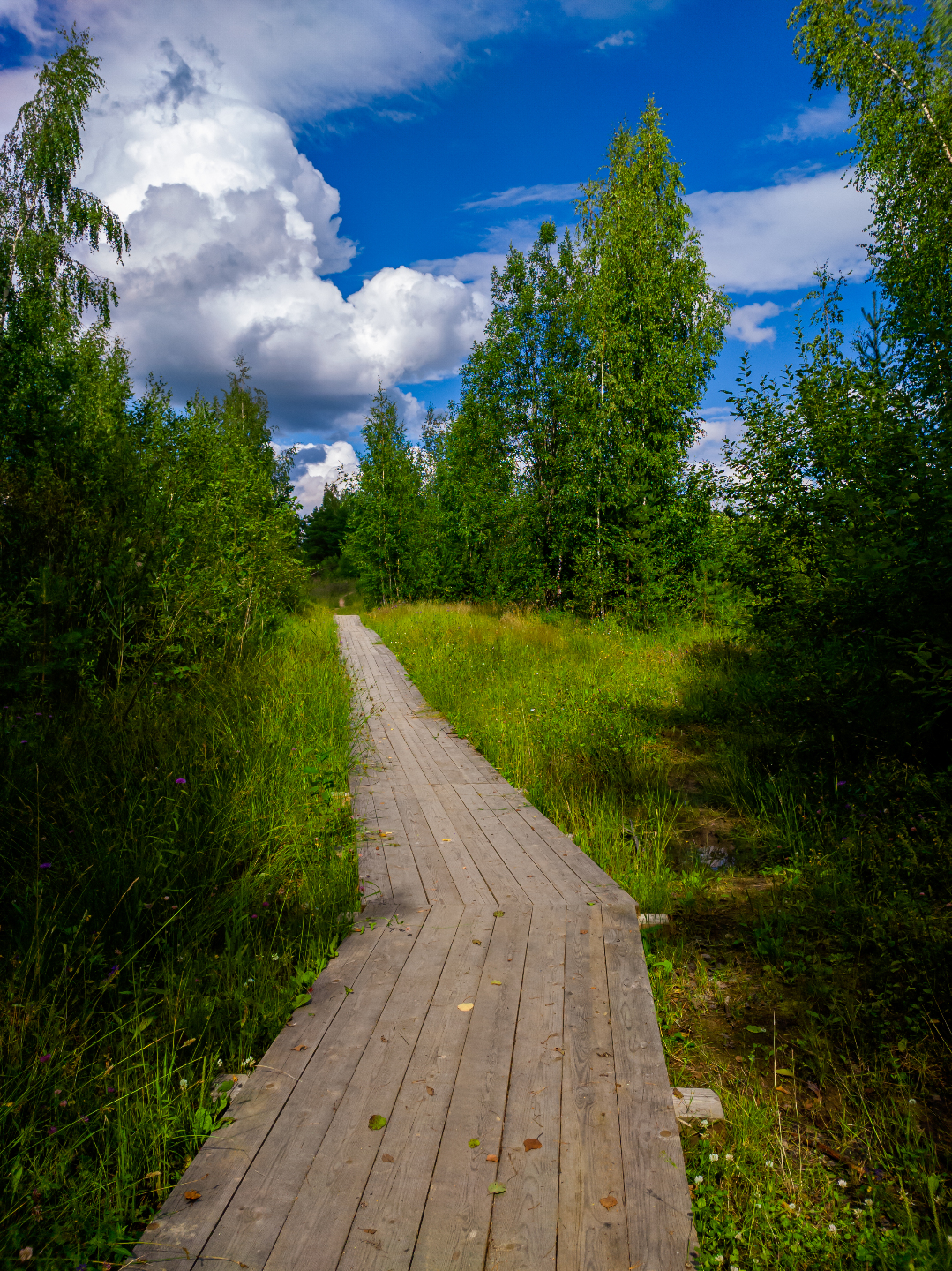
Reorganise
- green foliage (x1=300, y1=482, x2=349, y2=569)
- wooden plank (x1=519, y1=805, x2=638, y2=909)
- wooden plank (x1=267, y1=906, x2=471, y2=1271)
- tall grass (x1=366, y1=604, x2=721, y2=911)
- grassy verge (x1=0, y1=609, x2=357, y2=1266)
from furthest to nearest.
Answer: green foliage (x1=300, y1=482, x2=349, y2=569)
tall grass (x1=366, y1=604, x2=721, y2=911)
wooden plank (x1=519, y1=805, x2=638, y2=909)
grassy verge (x1=0, y1=609, x2=357, y2=1266)
wooden plank (x1=267, y1=906, x2=471, y2=1271)

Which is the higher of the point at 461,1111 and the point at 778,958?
the point at 461,1111

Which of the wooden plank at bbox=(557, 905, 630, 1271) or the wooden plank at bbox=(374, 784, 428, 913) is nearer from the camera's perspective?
the wooden plank at bbox=(557, 905, 630, 1271)

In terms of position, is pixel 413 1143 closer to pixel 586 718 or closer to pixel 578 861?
pixel 578 861

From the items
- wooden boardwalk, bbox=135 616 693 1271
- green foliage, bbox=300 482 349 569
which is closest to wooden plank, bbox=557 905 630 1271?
wooden boardwalk, bbox=135 616 693 1271

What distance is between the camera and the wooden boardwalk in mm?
1601

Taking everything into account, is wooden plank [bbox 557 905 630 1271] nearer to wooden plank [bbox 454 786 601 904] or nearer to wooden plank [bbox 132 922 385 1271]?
wooden plank [bbox 454 786 601 904]

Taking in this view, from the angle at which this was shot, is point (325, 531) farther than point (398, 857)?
Yes

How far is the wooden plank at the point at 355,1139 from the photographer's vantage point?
1.58 metres

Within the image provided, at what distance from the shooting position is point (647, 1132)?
1.92 metres

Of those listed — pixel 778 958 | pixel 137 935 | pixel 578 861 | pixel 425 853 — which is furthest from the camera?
pixel 425 853

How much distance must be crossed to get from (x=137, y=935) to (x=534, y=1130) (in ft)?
6.20

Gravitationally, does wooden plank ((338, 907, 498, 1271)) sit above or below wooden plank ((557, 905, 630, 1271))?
above

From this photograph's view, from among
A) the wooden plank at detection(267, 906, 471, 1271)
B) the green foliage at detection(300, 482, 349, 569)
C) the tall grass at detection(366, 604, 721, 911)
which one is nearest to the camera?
the wooden plank at detection(267, 906, 471, 1271)

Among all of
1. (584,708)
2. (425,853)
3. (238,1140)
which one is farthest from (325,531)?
(238,1140)
